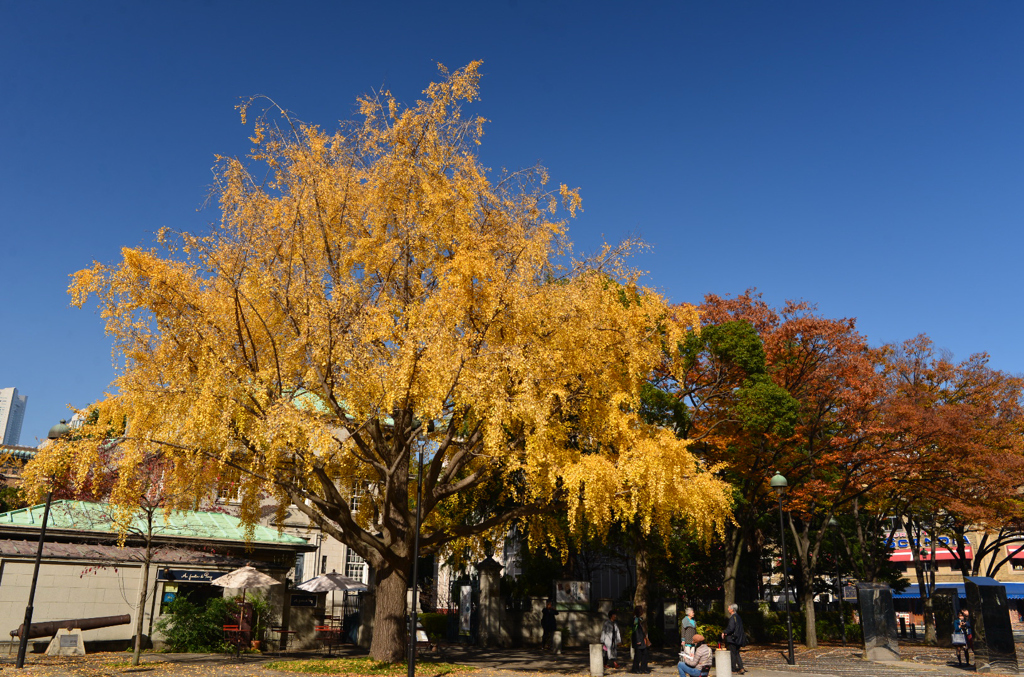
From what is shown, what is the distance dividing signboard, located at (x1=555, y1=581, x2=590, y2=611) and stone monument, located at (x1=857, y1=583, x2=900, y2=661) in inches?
371

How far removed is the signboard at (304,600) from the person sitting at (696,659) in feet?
59.5

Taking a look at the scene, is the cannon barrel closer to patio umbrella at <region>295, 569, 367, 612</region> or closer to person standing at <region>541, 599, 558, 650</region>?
patio umbrella at <region>295, 569, 367, 612</region>

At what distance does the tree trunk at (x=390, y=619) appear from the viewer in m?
17.6

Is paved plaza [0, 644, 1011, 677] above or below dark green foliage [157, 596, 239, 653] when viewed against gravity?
below

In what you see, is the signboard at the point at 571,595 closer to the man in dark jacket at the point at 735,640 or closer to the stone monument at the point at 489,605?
the stone monument at the point at 489,605

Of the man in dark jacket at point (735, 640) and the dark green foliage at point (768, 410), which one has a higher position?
the dark green foliage at point (768, 410)

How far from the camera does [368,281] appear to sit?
1752 centimetres

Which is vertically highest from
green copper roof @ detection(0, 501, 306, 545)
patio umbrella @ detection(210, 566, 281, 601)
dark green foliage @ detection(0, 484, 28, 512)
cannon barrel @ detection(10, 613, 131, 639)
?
dark green foliage @ detection(0, 484, 28, 512)

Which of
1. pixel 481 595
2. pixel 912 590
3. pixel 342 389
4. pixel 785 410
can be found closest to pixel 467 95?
pixel 342 389

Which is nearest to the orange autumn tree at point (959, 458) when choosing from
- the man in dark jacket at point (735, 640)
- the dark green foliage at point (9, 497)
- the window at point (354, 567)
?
the man in dark jacket at point (735, 640)

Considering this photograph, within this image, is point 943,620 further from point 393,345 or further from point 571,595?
point 393,345

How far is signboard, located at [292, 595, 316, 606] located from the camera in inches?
1040

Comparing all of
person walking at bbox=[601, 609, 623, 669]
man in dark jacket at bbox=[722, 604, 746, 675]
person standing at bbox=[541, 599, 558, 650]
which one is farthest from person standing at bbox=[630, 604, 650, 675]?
person standing at bbox=[541, 599, 558, 650]

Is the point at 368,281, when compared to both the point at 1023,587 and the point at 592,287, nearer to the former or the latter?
the point at 592,287
